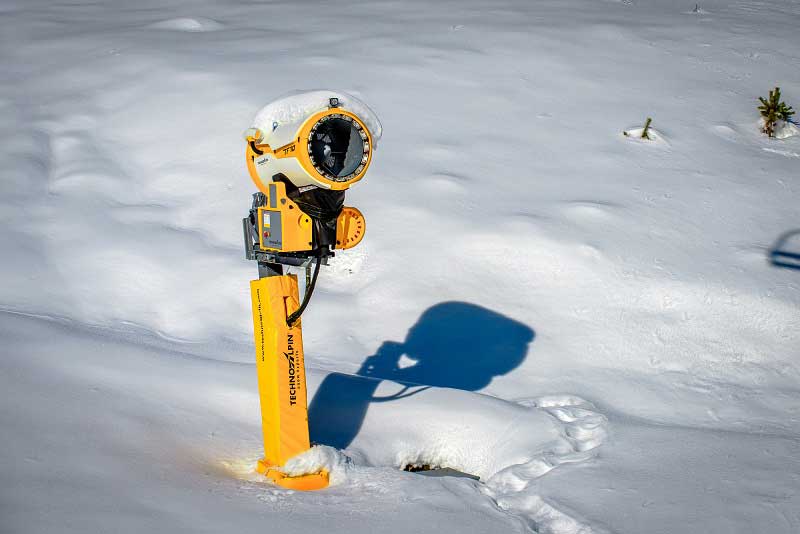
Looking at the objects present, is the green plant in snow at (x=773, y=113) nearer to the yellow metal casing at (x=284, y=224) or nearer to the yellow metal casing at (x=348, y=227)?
the yellow metal casing at (x=348, y=227)

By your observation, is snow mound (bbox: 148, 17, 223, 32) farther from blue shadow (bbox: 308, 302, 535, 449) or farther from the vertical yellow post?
the vertical yellow post

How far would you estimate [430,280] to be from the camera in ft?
17.9

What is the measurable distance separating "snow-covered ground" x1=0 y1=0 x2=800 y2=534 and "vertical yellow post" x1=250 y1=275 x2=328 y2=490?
0.14 metres

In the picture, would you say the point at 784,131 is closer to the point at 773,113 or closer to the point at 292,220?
the point at 773,113

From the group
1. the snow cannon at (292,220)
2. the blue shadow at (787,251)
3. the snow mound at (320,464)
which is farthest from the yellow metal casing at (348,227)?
the blue shadow at (787,251)

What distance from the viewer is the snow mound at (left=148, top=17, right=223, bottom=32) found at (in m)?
9.77

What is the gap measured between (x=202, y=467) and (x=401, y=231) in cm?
306

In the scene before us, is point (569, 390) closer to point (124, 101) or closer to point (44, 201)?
point (44, 201)

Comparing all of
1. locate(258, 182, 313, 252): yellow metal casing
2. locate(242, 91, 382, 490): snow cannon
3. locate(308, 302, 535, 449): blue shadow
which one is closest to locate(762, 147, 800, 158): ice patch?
locate(308, 302, 535, 449): blue shadow

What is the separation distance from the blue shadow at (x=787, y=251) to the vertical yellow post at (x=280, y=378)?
4053 mm

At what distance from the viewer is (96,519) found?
2480 mm

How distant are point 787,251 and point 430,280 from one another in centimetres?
282

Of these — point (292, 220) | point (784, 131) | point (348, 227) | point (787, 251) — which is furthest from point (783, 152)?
point (292, 220)

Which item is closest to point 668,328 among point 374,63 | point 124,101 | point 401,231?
point 401,231
